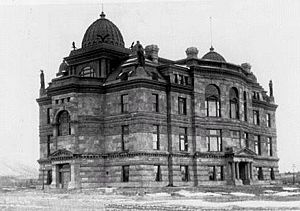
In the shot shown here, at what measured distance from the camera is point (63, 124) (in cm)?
5322

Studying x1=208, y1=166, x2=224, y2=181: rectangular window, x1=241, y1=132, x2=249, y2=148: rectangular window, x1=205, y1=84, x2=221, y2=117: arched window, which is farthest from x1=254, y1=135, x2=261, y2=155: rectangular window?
x1=208, y1=166, x2=224, y2=181: rectangular window

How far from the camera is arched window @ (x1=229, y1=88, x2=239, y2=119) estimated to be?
59188mm

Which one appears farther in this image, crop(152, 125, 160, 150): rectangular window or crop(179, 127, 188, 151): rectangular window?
crop(179, 127, 188, 151): rectangular window

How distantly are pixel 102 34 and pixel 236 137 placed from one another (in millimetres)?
19048

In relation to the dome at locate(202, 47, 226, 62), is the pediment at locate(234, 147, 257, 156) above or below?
below

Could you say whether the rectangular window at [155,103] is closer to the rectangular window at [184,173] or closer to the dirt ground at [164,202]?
the rectangular window at [184,173]

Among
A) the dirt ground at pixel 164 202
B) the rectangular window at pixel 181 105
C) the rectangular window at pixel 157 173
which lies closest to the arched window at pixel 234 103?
the rectangular window at pixel 181 105

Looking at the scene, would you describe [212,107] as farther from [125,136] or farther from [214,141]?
[125,136]

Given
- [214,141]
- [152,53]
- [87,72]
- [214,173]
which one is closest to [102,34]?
[87,72]

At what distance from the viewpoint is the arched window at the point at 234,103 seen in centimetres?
5919

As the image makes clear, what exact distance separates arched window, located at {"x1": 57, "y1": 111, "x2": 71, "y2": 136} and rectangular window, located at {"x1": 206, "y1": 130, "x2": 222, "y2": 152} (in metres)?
15.2

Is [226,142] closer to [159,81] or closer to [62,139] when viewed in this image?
[159,81]

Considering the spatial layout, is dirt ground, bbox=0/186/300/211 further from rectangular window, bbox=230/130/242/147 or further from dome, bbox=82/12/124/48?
dome, bbox=82/12/124/48

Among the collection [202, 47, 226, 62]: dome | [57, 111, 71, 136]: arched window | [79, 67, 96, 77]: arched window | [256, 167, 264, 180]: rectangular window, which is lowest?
[256, 167, 264, 180]: rectangular window
